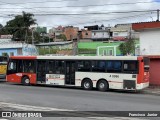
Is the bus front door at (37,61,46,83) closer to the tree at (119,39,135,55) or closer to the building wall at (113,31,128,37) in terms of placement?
the tree at (119,39,135,55)

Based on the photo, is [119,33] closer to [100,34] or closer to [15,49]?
[100,34]

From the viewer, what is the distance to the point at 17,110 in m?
13.8

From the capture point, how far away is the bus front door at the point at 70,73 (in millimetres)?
27828

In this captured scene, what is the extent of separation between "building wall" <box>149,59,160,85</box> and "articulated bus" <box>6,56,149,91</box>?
3.09 metres

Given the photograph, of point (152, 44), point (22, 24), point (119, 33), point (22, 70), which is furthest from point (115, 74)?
point (119, 33)

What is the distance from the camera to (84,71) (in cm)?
2736

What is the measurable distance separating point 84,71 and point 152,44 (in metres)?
6.27

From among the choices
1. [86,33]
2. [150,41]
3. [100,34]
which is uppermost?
[86,33]

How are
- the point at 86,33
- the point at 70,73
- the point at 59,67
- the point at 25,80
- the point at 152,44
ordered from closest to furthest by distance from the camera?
the point at 70,73, the point at 59,67, the point at 152,44, the point at 25,80, the point at 86,33

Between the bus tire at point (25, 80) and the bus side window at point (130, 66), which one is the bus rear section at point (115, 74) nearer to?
the bus side window at point (130, 66)

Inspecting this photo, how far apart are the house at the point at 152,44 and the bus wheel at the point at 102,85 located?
471cm

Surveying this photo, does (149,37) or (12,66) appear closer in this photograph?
(149,37)

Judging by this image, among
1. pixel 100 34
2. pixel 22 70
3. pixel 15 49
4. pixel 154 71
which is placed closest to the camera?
pixel 154 71

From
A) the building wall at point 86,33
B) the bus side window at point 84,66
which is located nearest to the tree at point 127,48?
the bus side window at point 84,66
